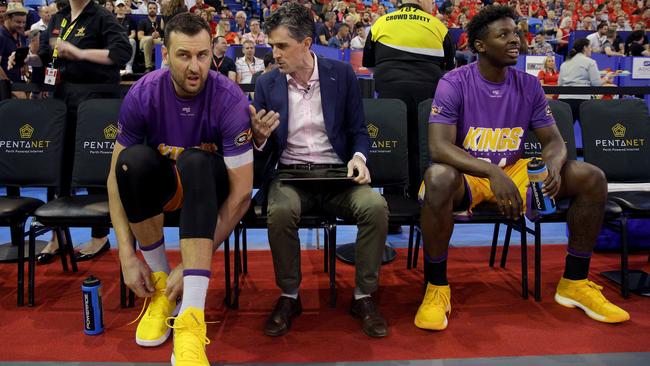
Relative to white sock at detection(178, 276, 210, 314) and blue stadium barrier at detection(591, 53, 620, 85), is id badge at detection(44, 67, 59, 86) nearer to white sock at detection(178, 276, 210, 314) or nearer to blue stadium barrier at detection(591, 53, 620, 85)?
white sock at detection(178, 276, 210, 314)

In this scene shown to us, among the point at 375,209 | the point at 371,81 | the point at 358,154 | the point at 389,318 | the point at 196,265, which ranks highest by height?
the point at 371,81

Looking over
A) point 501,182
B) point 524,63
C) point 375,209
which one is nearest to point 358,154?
point 375,209

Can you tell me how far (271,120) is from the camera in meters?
2.47

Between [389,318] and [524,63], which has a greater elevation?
[524,63]

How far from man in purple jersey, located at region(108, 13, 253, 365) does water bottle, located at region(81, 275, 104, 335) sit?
7.8 inches

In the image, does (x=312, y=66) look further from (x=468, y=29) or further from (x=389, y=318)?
(x=389, y=318)

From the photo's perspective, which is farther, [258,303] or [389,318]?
[258,303]

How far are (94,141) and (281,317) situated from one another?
5.28ft

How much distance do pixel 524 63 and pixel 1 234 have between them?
7040 mm

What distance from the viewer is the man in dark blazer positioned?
8.20ft

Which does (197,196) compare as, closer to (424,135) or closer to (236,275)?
(236,275)

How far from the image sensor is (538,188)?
102 inches

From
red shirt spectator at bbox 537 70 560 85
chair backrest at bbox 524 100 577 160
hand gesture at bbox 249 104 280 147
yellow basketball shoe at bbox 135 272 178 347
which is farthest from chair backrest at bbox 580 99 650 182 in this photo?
red shirt spectator at bbox 537 70 560 85

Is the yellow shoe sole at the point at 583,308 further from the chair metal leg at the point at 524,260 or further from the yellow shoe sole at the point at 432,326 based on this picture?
the yellow shoe sole at the point at 432,326
